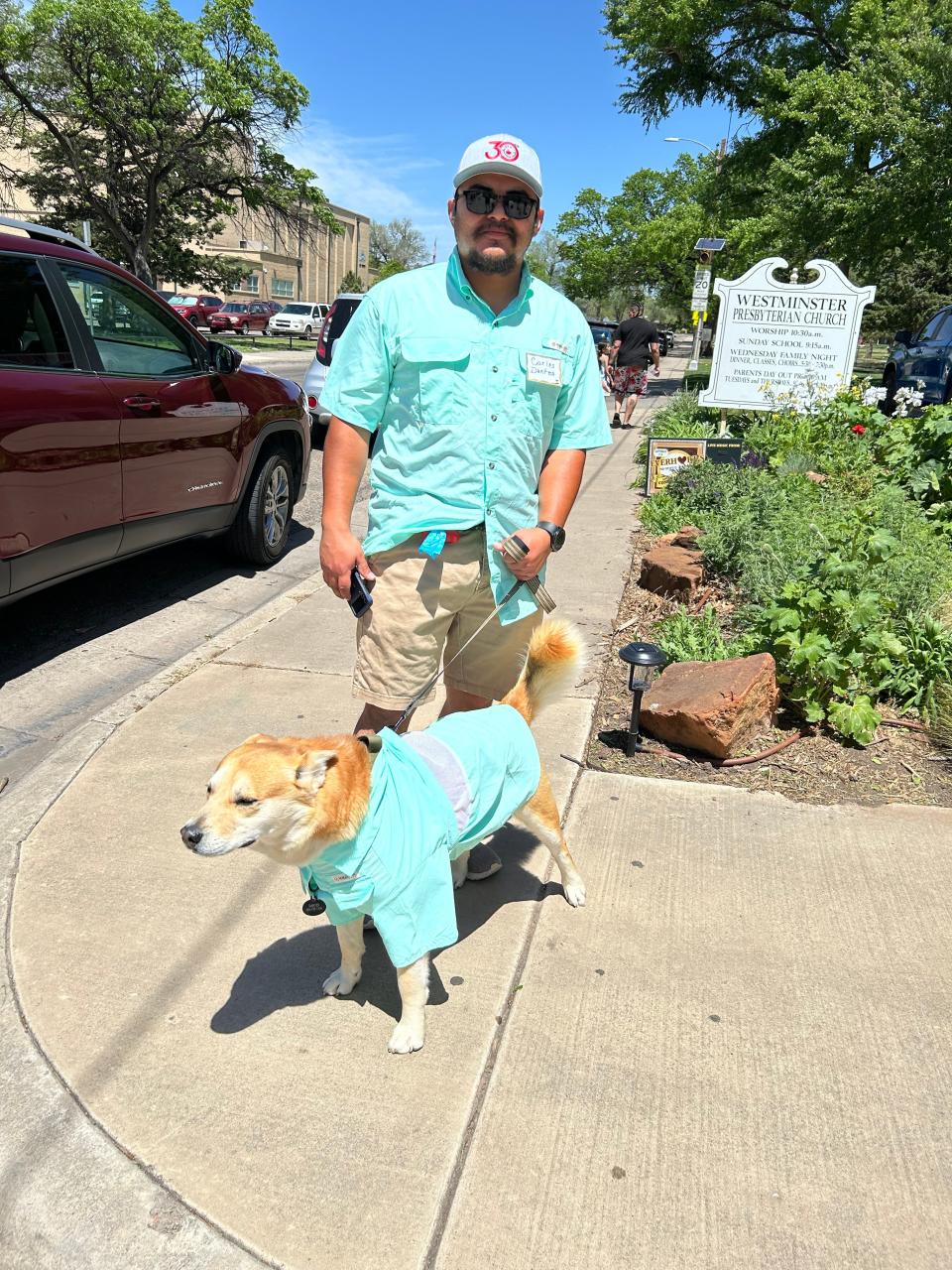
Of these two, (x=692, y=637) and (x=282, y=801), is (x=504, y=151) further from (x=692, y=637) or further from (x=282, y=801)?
(x=692, y=637)

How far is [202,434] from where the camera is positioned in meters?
5.43

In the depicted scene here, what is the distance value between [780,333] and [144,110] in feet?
86.2

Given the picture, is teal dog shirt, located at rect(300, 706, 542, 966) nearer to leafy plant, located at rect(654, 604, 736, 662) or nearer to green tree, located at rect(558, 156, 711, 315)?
leafy plant, located at rect(654, 604, 736, 662)

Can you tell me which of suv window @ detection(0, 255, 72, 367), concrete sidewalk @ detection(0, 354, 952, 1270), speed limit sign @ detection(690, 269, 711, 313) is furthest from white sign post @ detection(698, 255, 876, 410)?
speed limit sign @ detection(690, 269, 711, 313)

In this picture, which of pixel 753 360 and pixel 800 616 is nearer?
pixel 800 616

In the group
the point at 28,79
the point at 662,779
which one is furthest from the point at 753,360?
the point at 28,79

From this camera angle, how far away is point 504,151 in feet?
7.58

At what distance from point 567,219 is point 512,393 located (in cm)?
4542

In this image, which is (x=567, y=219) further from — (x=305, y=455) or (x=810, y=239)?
(x=305, y=455)

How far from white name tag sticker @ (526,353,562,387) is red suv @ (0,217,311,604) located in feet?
8.83

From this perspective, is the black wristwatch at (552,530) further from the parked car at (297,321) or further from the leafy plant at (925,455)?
the parked car at (297,321)

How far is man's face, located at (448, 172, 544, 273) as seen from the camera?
2.35 m

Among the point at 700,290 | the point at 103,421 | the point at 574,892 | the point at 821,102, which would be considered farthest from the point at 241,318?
the point at 574,892

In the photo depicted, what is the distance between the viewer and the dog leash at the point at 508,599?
2.50 metres
